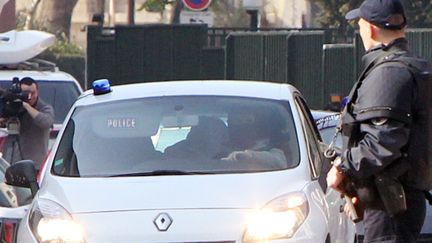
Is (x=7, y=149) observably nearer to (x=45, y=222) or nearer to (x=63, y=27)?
(x=45, y=222)

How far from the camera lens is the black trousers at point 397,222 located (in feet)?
19.8

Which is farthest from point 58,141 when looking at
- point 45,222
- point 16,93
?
point 16,93

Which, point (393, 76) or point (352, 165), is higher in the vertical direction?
point (393, 76)

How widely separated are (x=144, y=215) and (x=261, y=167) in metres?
1.01

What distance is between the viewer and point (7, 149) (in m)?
14.6

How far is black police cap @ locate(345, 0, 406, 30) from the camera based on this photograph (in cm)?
626

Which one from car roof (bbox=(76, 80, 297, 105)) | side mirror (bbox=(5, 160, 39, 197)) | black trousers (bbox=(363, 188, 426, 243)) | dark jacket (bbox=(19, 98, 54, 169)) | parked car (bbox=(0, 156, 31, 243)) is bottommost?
dark jacket (bbox=(19, 98, 54, 169))

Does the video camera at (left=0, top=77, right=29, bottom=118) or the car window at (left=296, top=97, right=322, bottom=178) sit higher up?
the car window at (left=296, top=97, right=322, bottom=178)

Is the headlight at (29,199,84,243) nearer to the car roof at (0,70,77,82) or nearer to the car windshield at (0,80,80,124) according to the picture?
the car windshield at (0,80,80,124)

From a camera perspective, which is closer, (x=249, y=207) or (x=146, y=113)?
(x=249, y=207)

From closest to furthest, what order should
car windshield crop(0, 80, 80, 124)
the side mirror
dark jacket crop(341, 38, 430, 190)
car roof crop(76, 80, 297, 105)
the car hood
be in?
dark jacket crop(341, 38, 430, 190), the car hood, the side mirror, car roof crop(76, 80, 297, 105), car windshield crop(0, 80, 80, 124)

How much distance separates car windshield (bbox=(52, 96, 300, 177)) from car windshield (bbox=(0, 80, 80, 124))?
7934 millimetres

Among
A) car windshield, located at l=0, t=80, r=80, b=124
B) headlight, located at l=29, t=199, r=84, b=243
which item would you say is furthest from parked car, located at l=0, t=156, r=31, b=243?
car windshield, located at l=0, t=80, r=80, b=124

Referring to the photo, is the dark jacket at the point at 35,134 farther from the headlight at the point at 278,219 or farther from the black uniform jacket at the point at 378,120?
the black uniform jacket at the point at 378,120
